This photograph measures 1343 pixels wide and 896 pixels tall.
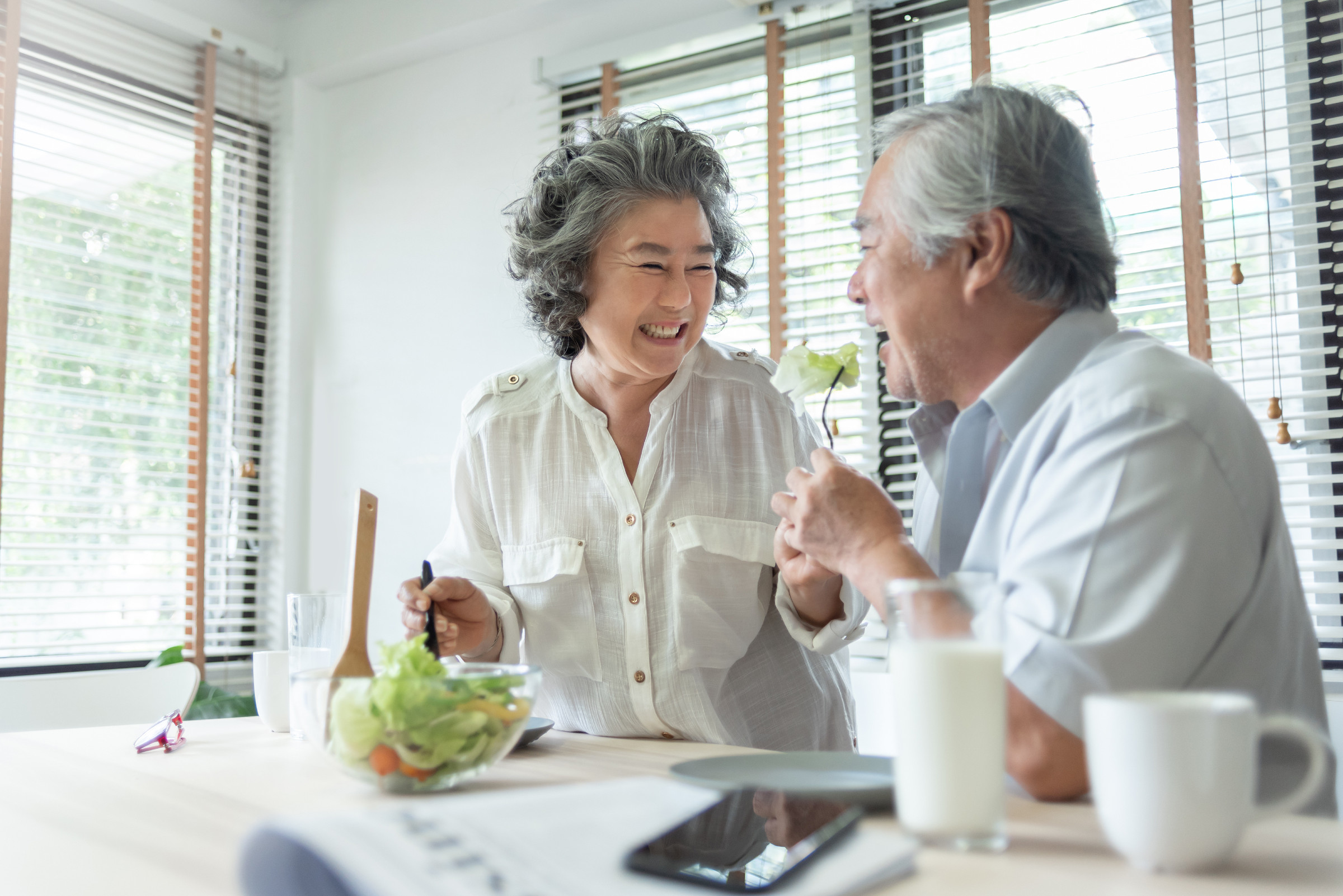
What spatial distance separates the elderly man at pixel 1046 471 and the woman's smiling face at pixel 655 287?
488 millimetres

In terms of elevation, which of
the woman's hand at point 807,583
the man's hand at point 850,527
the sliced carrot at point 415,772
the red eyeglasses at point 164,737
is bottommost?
the red eyeglasses at point 164,737

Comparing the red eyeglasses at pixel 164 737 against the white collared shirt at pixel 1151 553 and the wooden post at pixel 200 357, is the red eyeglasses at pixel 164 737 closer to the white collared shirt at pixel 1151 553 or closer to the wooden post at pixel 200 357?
the white collared shirt at pixel 1151 553

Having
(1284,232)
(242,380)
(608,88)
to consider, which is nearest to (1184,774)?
(1284,232)

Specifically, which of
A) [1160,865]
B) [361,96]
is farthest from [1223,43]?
[361,96]

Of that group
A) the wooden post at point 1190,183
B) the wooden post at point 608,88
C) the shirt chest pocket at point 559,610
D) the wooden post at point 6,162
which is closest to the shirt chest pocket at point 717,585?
the shirt chest pocket at point 559,610

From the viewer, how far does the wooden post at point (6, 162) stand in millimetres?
2965

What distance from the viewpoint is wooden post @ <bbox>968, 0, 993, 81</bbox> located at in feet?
8.91

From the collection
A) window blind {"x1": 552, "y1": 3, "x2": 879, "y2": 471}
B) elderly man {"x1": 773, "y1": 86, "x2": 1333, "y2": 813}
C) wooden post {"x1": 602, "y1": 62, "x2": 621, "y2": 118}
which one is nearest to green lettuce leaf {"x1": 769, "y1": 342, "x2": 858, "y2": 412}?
elderly man {"x1": 773, "y1": 86, "x2": 1333, "y2": 813}

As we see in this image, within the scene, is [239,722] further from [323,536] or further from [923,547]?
[323,536]

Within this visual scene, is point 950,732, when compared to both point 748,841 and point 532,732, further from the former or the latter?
point 532,732

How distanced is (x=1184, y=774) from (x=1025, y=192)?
74 cm

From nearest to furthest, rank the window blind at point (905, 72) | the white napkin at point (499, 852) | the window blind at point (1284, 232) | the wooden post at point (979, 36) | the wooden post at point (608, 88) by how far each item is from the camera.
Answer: the white napkin at point (499, 852), the window blind at point (1284, 232), the wooden post at point (979, 36), the window blind at point (905, 72), the wooden post at point (608, 88)

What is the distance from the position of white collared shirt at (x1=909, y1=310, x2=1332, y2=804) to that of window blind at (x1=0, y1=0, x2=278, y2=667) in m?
3.11

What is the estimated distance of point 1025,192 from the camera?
116 centimetres
